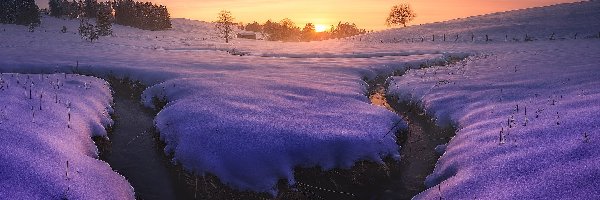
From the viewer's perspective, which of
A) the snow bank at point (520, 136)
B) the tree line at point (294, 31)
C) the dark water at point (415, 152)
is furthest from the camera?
the tree line at point (294, 31)

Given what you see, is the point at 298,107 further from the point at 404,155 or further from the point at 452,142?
the point at 452,142

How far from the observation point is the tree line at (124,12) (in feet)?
361

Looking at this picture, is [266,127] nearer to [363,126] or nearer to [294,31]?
[363,126]

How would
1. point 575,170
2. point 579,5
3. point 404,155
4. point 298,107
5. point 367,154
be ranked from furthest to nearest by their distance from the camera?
point 579,5 < point 298,107 < point 404,155 < point 367,154 < point 575,170

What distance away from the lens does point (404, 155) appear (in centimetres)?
1173

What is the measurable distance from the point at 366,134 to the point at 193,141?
4.29m

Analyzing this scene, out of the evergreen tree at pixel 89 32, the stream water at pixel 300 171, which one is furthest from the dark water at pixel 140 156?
the evergreen tree at pixel 89 32

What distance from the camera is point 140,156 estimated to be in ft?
38.2

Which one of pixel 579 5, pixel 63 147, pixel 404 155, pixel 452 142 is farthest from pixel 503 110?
pixel 579 5

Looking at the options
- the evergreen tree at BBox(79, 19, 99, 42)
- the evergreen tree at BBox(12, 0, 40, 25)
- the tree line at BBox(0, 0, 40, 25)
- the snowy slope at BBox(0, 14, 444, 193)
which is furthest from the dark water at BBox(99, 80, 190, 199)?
the evergreen tree at BBox(12, 0, 40, 25)

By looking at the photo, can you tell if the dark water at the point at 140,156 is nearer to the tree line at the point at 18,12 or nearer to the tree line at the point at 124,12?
the tree line at the point at 18,12

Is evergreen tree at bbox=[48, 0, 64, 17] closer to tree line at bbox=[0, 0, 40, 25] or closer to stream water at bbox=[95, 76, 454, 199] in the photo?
tree line at bbox=[0, 0, 40, 25]

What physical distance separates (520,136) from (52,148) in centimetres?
952

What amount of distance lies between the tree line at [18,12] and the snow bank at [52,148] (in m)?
78.9
